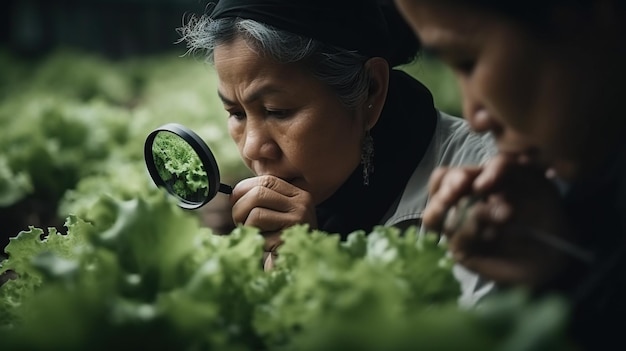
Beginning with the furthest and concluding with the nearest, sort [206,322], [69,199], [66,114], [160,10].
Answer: [160,10], [66,114], [69,199], [206,322]

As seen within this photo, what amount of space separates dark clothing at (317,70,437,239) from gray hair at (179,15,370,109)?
18cm

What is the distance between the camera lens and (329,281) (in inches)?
64.8

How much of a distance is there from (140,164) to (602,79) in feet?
16.8

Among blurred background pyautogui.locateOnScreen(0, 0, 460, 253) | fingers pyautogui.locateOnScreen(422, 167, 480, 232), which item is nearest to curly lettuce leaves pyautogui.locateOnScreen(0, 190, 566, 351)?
fingers pyautogui.locateOnScreen(422, 167, 480, 232)

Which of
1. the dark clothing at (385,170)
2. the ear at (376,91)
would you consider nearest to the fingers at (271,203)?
the dark clothing at (385,170)

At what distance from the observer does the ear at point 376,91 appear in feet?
11.0

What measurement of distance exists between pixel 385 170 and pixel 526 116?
162 centimetres

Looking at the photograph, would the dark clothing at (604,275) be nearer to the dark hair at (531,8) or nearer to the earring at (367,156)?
the dark hair at (531,8)

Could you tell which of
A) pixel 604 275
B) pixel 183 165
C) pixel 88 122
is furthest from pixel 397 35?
pixel 88 122

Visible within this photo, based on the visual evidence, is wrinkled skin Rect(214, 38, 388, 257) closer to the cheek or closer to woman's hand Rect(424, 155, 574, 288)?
the cheek

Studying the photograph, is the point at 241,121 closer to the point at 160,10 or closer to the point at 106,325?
the point at 106,325

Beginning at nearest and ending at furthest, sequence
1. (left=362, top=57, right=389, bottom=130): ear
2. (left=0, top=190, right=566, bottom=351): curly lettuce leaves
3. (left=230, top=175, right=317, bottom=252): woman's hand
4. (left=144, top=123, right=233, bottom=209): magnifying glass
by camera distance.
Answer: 1. (left=0, top=190, right=566, bottom=351): curly lettuce leaves
2. (left=144, top=123, right=233, bottom=209): magnifying glass
3. (left=230, top=175, right=317, bottom=252): woman's hand
4. (left=362, top=57, right=389, bottom=130): ear

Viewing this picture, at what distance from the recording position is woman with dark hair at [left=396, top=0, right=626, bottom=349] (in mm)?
1687

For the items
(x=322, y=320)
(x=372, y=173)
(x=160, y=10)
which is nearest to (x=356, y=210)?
(x=372, y=173)
